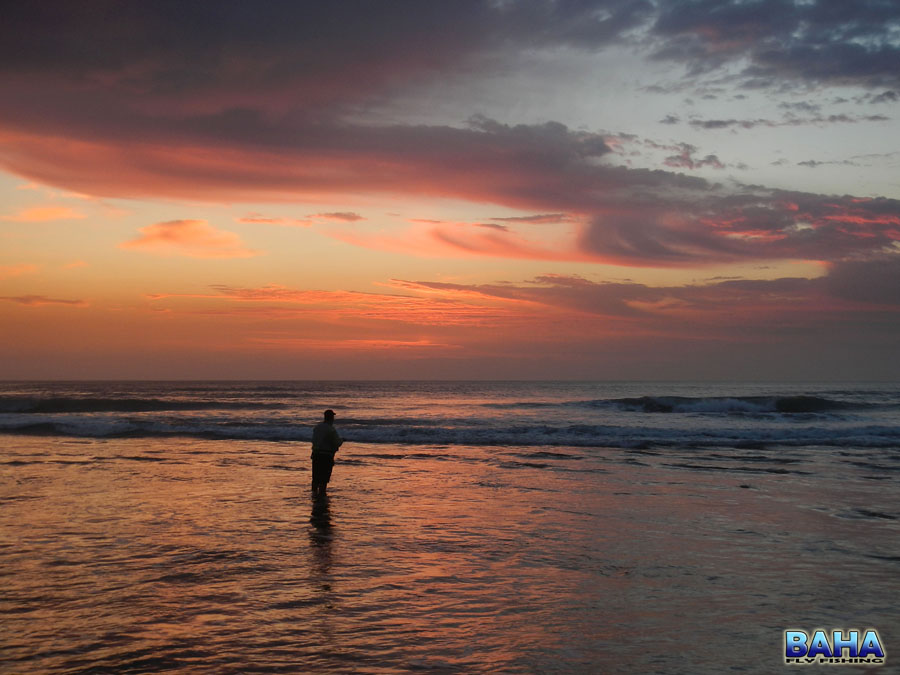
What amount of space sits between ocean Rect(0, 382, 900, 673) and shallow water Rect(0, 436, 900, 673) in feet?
0.12

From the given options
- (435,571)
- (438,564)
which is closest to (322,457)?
(438,564)

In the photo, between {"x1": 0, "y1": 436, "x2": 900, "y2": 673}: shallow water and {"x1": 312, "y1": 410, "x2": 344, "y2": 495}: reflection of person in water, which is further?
{"x1": 312, "y1": 410, "x2": 344, "y2": 495}: reflection of person in water

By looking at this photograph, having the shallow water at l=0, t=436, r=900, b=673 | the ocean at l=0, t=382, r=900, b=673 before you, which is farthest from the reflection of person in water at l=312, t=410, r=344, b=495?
the ocean at l=0, t=382, r=900, b=673

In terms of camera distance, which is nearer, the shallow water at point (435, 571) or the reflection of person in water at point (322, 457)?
the shallow water at point (435, 571)

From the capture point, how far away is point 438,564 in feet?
27.5

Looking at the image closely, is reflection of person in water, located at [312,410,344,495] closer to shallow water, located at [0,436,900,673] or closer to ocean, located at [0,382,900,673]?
shallow water, located at [0,436,900,673]

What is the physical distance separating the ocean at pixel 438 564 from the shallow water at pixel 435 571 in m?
0.04

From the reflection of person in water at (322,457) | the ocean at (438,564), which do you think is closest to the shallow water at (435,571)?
the ocean at (438,564)

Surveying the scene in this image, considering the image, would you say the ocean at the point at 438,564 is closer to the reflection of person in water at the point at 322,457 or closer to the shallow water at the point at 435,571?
the shallow water at the point at 435,571

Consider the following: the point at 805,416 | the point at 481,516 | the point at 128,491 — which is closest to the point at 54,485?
the point at 128,491

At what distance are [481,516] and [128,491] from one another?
24.6 feet

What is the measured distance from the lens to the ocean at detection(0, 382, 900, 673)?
5.59 meters

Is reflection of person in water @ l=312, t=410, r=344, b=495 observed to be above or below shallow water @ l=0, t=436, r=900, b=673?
above

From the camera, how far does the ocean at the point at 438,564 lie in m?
5.59
